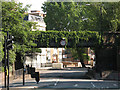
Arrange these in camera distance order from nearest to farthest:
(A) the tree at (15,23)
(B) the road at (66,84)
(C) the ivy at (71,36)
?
(B) the road at (66,84)
(A) the tree at (15,23)
(C) the ivy at (71,36)

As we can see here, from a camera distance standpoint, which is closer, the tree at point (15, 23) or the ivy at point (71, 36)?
the tree at point (15, 23)

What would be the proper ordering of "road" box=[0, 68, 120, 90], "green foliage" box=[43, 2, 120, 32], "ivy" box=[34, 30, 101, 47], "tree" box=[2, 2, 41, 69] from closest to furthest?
1. "road" box=[0, 68, 120, 90]
2. "tree" box=[2, 2, 41, 69]
3. "ivy" box=[34, 30, 101, 47]
4. "green foliage" box=[43, 2, 120, 32]

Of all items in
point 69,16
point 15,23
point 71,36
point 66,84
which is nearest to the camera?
point 66,84

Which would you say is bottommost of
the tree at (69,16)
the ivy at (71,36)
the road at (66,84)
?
the road at (66,84)

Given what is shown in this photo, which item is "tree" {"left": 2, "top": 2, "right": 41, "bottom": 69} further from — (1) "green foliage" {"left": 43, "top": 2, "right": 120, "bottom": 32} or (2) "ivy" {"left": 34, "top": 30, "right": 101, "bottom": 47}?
(1) "green foliage" {"left": 43, "top": 2, "right": 120, "bottom": 32}

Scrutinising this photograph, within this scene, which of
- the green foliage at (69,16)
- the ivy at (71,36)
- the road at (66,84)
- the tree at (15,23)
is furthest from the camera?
the green foliage at (69,16)

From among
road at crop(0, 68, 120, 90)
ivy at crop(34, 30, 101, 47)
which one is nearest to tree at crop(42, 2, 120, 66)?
ivy at crop(34, 30, 101, 47)

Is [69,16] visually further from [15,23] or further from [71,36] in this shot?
[15,23]

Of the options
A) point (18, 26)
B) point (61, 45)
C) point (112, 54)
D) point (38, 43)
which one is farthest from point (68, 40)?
point (18, 26)

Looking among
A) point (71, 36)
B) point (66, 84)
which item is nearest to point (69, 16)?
point (71, 36)

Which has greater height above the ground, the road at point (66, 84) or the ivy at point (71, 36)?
the ivy at point (71, 36)

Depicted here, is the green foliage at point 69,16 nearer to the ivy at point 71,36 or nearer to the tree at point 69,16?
the tree at point 69,16

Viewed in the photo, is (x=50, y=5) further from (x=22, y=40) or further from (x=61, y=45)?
(x=22, y=40)

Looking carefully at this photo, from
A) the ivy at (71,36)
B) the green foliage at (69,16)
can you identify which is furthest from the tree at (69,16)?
the ivy at (71,36)
